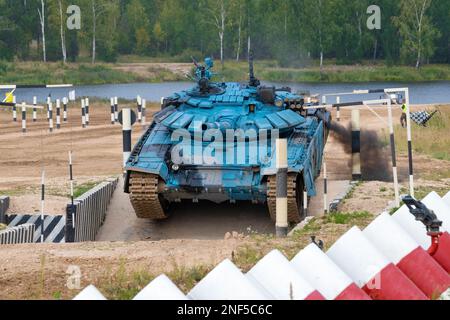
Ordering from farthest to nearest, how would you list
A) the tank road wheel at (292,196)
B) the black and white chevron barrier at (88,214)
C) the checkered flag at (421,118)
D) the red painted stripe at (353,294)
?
the checkered flag at (421,118)
the tank road wheel at (292,196)
the black and white chevron barrier at (88,214)
the red painted stripe at (353,294)

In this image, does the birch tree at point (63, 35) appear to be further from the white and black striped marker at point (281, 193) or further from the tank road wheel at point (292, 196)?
the white and black striped marker at point (281, 193)

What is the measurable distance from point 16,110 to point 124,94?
43.8 feet

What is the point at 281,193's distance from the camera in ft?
42.4

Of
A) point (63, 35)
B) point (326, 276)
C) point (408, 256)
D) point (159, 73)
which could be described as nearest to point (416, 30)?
point (159, 73)

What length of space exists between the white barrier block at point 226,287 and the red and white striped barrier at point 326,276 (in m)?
0.69

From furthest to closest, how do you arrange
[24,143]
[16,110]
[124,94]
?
[124,94], [16,110], [24,143]

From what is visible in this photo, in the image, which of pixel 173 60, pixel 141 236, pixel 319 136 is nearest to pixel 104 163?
pixel 319 136

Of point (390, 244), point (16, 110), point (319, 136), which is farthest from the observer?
point (16, 110)

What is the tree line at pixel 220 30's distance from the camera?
182 feet

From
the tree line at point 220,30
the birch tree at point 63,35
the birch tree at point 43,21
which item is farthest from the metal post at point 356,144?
the birch tree at point 43,21

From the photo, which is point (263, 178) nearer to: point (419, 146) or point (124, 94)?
point (419, 146)

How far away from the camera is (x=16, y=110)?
115ft

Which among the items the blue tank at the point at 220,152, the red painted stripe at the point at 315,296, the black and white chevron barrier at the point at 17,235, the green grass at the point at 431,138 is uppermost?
the red painted stripe at the point at 315,296

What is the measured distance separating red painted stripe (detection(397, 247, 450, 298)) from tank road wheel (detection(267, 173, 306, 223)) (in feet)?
21.7
